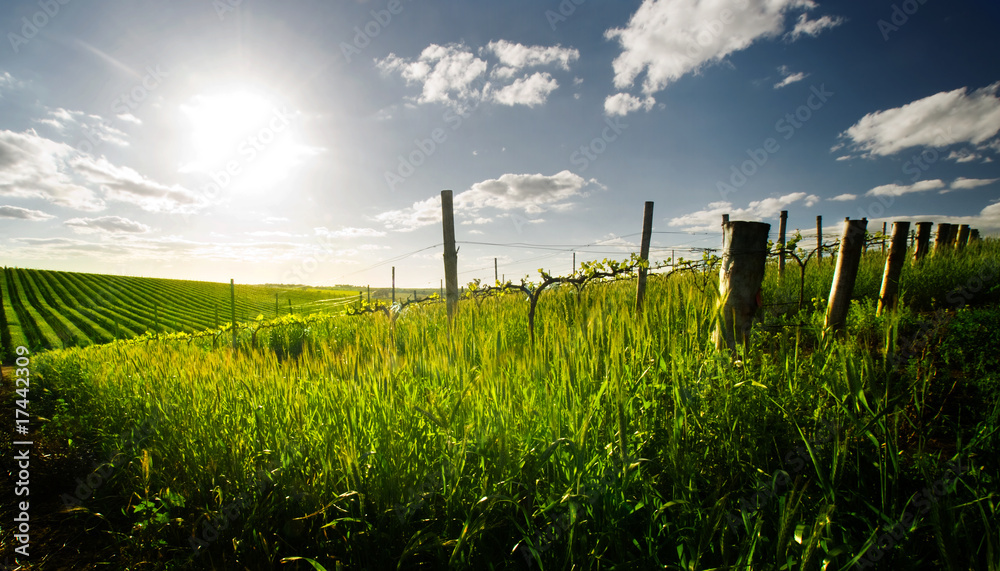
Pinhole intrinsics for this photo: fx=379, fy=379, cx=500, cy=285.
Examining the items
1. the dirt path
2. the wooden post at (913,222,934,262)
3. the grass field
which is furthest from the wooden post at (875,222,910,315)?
the dirt path

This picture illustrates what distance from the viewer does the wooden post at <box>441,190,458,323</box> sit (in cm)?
602

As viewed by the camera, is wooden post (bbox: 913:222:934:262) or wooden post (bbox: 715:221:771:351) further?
wooden post (bbox: 913:222:934:262)

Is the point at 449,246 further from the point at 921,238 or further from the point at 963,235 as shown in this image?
the point at 963,235

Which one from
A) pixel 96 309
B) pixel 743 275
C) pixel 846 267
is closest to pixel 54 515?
pixel 743 275

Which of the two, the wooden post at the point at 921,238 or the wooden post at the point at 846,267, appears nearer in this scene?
the wooden post at the point at 846,267

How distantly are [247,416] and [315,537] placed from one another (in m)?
1.40

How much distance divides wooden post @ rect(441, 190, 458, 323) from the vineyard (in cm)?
1173

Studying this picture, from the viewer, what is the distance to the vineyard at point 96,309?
24156 mm

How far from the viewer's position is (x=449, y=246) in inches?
243

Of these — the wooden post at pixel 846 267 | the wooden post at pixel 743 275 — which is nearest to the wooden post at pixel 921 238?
the wooden post at pixel 846 267

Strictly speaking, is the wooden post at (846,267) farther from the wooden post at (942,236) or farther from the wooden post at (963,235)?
the wooden post at (963,235)

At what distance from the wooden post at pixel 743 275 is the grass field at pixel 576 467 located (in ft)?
0.75

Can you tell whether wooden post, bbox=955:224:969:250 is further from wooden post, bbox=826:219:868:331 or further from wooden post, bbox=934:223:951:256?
wooden post, bbox=826:219:868:331

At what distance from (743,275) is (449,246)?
430cm
